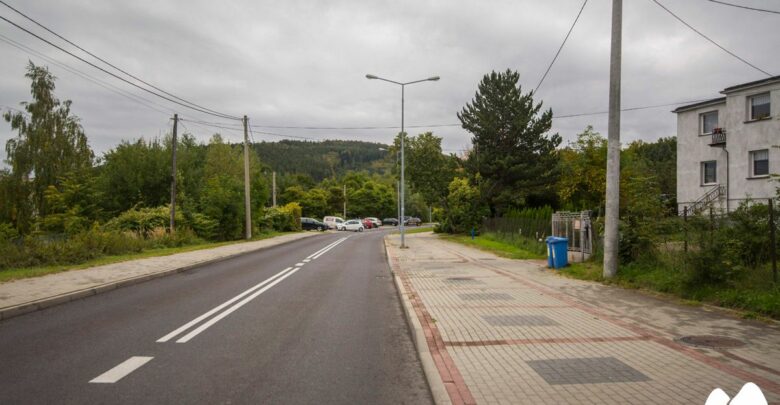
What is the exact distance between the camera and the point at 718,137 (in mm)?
27125

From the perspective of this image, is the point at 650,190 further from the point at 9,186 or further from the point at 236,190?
the point at 9,186

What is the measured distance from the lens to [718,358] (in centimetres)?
568

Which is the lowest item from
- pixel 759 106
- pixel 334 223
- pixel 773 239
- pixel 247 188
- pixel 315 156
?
pixel 334 223

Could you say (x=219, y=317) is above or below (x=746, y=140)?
below

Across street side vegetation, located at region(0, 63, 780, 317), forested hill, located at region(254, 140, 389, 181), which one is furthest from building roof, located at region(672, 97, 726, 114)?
forested hill, located at region(254, 140, 389, 181)

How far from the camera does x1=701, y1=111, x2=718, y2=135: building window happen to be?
93.9 feet

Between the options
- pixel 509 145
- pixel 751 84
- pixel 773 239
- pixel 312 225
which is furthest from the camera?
pixel 312 225

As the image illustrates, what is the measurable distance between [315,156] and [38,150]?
4320 inches

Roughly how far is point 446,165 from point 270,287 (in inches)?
1301

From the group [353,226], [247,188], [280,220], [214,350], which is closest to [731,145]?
[214,350]

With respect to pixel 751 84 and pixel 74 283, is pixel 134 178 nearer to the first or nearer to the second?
pixel 74 283

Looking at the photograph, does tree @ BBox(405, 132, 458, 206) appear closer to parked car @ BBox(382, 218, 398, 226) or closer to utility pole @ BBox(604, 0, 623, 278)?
utility pole @ BBox(604, 0, 623, 278)

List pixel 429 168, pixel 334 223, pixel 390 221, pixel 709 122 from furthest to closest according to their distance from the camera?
pixel 390 221 → pixel 334 223 → pixel 429 168 → pixel 709 122

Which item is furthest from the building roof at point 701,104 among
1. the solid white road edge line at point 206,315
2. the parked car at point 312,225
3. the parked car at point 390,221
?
the parked car at point 390,221
